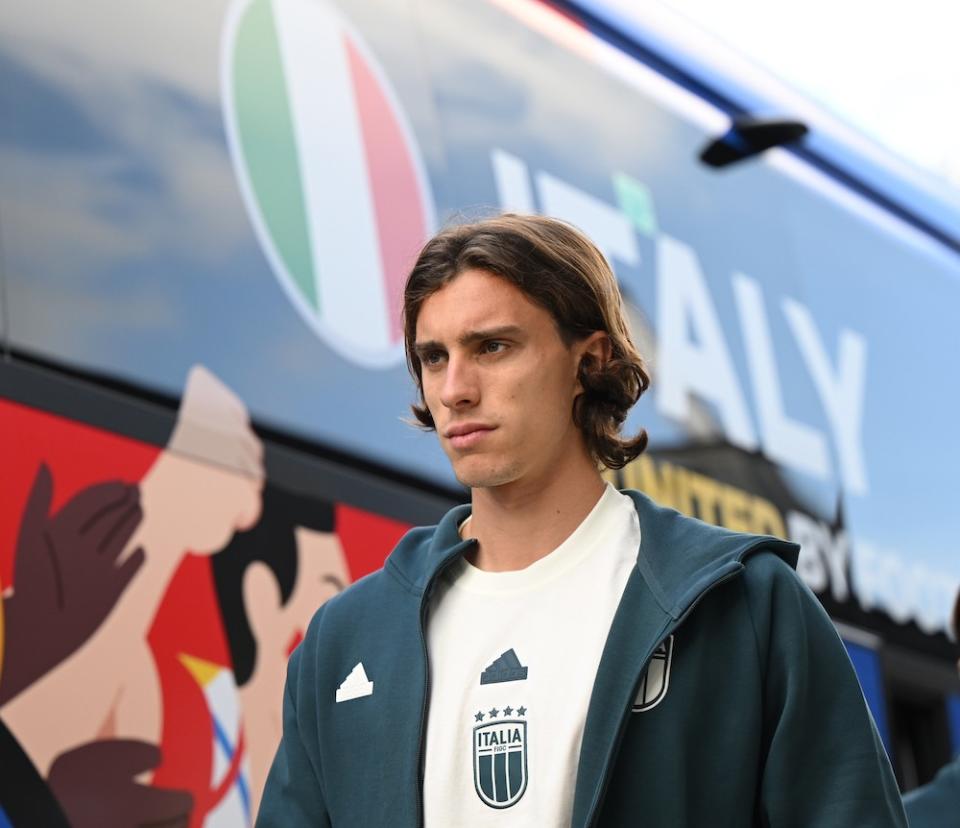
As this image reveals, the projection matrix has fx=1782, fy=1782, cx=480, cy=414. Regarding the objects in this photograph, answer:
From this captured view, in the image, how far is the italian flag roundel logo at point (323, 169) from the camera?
3412 mm

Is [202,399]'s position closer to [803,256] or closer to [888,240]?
[803,256]

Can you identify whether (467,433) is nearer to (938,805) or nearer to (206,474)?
(206,474)

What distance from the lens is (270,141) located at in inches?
136

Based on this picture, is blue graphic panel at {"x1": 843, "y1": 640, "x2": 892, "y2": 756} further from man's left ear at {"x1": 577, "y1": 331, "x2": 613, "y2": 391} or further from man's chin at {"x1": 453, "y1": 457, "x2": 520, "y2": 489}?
man's chin at {"x1": 453, "y1": 457, "x2": 520, "y2": 489}

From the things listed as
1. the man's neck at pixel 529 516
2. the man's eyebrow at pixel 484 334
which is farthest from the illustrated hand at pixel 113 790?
the man's eyebrow at pixel 484 334

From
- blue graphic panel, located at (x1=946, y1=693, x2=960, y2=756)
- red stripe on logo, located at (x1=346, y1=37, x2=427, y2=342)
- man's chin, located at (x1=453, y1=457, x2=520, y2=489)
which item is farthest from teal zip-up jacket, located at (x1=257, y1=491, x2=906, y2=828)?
blue graphic panel, located at (x1=946, y1=693, x2=960, y2=756)

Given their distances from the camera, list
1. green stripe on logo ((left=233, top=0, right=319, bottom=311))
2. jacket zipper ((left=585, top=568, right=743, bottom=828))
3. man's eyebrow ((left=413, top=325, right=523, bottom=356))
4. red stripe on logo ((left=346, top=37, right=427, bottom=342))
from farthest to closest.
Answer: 1. red stripe on logo ((left=346, top=37, right=427, bottom=342))
2. green stripe on logo ((left=233, top=0, right=319, bottom=311))
3. man's eyebrow ((left=413, top=325, right=523, bottom=356))
4. jacket zipper ((left=585, top=568, right=743, bottom=828))

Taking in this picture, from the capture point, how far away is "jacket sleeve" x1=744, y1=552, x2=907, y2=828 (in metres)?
1.85

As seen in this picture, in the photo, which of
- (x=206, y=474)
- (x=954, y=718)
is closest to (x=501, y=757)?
(x=206, y=474)

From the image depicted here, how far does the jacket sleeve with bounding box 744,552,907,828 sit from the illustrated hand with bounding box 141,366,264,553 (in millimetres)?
1248

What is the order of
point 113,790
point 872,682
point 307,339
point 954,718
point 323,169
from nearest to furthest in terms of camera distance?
point 113,790
point 307,339
point 323,169
point 872,682
point 954,718

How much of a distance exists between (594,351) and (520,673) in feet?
1.38

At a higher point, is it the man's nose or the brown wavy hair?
the brown wavy hair

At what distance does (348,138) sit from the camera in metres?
3.64
